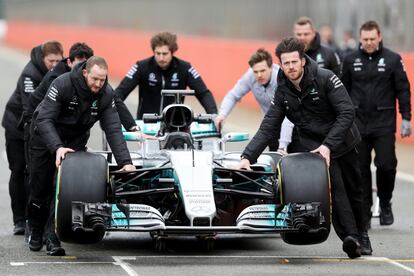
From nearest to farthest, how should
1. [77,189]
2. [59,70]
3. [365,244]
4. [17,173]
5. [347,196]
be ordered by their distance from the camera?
[77,189]
[365,244]
[347,196]
[59,70]
[17,173]

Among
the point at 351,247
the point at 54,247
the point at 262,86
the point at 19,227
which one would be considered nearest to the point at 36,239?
the point at 54,247

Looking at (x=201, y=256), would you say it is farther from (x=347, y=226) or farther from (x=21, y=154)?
(x=21, y=154)

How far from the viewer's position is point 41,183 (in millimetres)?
11391

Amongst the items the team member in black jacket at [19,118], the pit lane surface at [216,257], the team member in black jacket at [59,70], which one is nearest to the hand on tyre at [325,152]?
the pit lane surface at [216,257]

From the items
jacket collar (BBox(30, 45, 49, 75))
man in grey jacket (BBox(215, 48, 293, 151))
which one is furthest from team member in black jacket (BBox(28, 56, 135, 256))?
man in grey jacket (BBox(215, 48, 293, 151))

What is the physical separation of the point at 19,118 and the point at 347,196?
3232 mm

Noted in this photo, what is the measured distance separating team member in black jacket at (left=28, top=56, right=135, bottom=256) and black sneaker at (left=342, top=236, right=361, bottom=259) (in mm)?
1757

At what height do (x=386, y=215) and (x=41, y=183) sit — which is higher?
(x=41, y=183)

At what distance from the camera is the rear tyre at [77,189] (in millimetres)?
10562

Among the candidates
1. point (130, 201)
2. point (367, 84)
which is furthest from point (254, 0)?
point (130, 201)

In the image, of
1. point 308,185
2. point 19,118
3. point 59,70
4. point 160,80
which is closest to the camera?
point 308,185

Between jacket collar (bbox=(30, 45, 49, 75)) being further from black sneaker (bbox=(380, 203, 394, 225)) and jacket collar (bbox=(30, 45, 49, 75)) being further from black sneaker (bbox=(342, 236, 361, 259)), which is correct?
black sneaker (bbox=(380, 203, 394, 225))

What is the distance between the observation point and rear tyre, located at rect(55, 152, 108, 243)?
34.7 feet

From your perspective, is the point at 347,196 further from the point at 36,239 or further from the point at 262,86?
the point at 36,239
